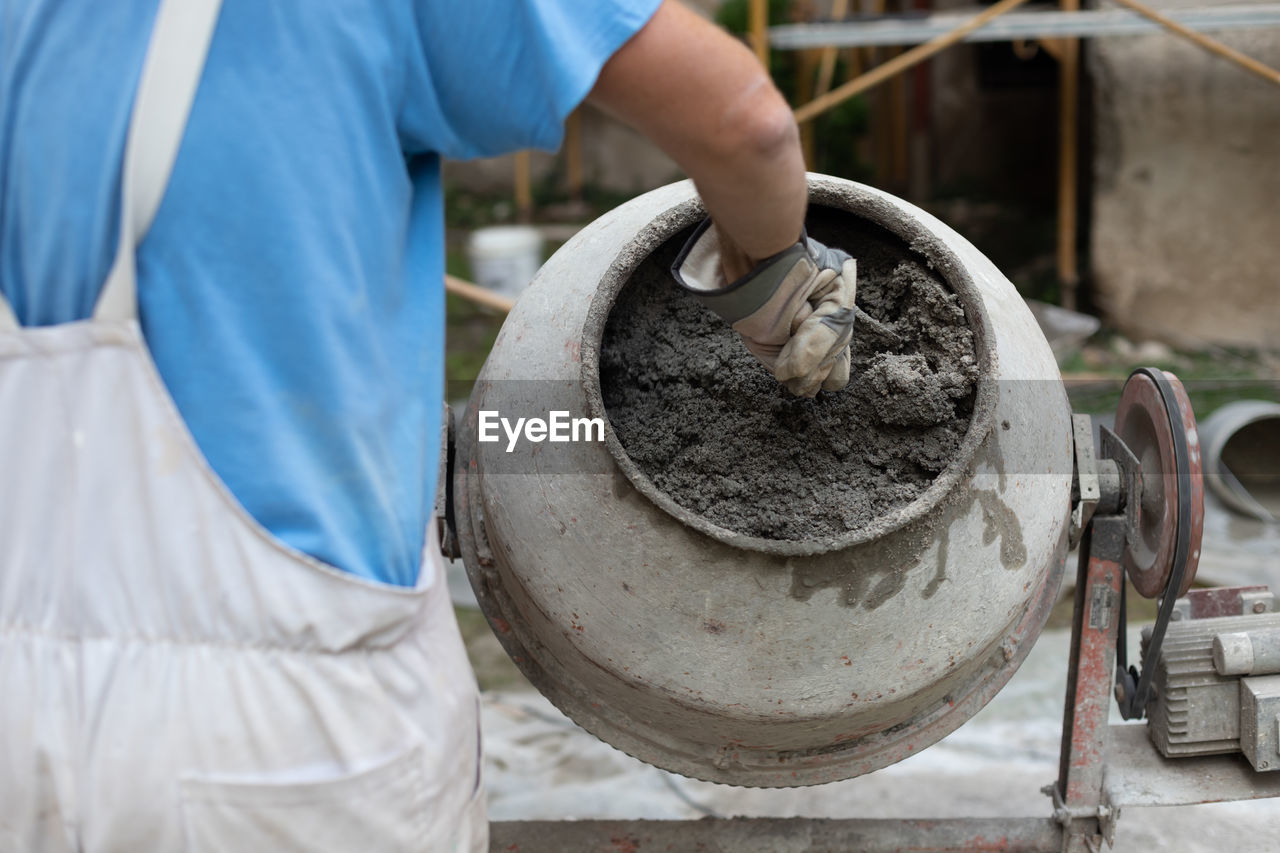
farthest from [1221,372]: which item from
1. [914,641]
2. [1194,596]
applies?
[914,641]

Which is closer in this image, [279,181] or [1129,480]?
[279,181]

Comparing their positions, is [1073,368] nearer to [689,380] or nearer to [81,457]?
[689,380]

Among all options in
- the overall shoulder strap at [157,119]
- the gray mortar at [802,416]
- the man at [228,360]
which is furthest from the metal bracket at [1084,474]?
the overall shoulder strap at [157,119]

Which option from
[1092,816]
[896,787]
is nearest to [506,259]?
[896,787]

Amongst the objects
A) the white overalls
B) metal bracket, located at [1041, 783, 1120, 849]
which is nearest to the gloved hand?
the white overalls

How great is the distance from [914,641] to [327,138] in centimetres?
110

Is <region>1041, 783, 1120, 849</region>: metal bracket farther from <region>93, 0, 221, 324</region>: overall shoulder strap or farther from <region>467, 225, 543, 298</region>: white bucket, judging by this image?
<region>467, 225, 543, 298</region>: white bucket

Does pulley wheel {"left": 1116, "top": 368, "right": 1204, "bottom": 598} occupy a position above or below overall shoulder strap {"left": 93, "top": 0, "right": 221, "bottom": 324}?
below

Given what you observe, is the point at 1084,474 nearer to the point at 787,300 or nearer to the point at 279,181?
the point at 787,300

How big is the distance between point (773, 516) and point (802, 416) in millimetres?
170

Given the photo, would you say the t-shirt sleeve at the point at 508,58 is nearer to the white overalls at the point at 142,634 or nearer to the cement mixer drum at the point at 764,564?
the white overalls at the point at 142,634

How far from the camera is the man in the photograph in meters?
0.91

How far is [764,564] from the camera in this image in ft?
5.08

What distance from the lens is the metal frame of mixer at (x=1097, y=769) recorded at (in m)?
1.95
